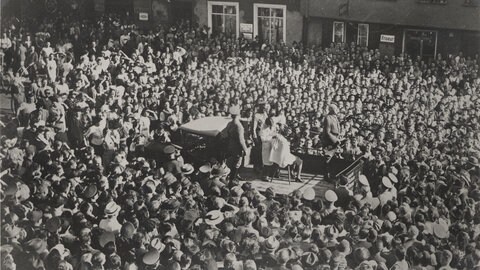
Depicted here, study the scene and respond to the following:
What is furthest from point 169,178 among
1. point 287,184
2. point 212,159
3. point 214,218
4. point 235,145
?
point 287,184

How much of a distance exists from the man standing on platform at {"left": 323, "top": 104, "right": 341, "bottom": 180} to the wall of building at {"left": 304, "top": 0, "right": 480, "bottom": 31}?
1.01 m

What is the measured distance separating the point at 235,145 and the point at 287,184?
700mm

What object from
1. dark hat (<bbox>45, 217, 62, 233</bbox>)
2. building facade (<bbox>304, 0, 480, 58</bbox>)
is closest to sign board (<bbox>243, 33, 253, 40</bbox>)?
building facade (<bbox>304, 0, 480, 58</bbox>)

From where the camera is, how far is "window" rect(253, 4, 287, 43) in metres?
6.27

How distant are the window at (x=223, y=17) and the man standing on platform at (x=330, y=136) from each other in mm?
1410

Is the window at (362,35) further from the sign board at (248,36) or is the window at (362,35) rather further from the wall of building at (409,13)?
the sign board at (248,36)

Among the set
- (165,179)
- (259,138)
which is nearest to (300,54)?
(259,138)

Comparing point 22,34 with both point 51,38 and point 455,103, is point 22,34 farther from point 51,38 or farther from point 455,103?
point 455,103

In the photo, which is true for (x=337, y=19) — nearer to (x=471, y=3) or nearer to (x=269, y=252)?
(x=471, y=3)

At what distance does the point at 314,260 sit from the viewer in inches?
216

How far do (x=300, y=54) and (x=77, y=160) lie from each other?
8.84 feet

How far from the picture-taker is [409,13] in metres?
5.80

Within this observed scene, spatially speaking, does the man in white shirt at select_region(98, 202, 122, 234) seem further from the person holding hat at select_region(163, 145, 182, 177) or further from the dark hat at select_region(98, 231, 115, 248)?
the person holding hat at select_region(163, 145, 182, 177)

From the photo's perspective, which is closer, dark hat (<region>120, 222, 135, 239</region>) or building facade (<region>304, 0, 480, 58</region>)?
building facade (<region>304, 0, 480, 58</region>)
